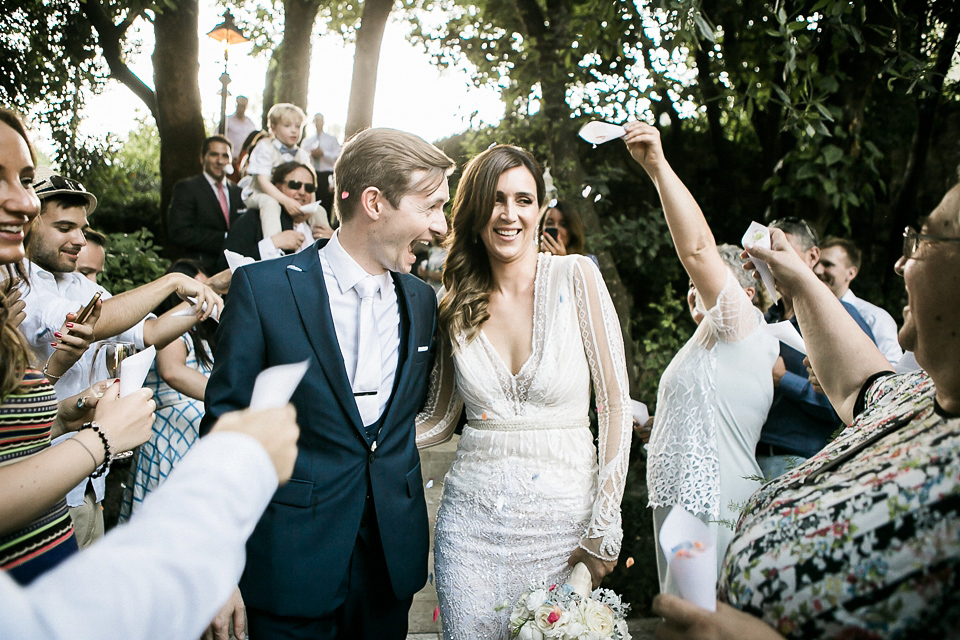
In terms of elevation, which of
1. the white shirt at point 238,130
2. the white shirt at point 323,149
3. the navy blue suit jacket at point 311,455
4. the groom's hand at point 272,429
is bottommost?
the navy blue suit jacket at point 311,455

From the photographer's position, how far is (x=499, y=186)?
2.82m

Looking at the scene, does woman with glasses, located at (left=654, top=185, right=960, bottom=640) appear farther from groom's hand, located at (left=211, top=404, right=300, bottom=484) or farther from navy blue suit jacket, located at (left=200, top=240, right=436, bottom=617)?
navy blue suit jacket, located at (left=200, top=240, right=436, bottom=617)

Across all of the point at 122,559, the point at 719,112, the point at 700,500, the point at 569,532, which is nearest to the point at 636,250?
the point at 719,112

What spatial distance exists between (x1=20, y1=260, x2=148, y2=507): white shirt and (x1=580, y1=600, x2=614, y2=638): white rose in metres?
2.07

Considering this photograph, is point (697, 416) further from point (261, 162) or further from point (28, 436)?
point (261, 162)

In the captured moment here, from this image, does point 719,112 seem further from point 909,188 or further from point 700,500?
point 700,500

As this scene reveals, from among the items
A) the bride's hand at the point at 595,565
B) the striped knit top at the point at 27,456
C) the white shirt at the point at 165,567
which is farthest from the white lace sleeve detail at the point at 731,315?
the striped knit top at the point at 27,456

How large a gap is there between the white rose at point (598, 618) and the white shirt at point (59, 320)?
2.07 meters

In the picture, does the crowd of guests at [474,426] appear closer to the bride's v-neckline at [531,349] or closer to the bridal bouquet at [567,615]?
the bride's v-neckline at [531,349]

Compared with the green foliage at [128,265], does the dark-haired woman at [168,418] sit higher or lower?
lower

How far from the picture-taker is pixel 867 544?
1.15 metres

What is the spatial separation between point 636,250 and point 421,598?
11.7 ft

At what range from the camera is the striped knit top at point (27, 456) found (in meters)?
1.61

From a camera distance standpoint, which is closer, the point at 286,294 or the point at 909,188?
the point at 286,294
